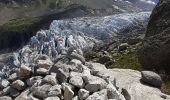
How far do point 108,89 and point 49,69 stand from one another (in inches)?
137

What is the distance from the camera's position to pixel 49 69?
19094 mm

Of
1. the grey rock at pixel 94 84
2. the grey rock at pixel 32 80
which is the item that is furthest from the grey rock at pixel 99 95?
the grey rock at pixel 32 80

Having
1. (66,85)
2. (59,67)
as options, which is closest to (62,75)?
(59,67)

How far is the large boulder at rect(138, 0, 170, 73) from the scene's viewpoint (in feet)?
91.6

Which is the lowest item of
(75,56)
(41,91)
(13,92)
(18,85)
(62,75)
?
(13,92)

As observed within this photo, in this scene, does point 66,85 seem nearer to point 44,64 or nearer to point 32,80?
point 32,80

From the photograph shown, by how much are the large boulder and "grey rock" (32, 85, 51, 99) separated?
1274cm

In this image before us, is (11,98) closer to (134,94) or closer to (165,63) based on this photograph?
(134,94)

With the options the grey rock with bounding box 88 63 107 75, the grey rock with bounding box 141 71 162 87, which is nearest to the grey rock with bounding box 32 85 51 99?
the grey rock with bounding box 88 63 107 75

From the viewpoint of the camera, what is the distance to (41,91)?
16.7 m

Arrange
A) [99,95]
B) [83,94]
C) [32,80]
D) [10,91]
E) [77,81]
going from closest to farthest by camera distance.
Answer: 1. [99,95]
2. [83,94]
3. [77,81]
4. [10,91]
5. [32,80]

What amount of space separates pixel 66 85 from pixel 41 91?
1.00 meters

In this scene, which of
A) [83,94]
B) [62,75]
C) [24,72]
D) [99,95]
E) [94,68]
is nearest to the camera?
[99,95]

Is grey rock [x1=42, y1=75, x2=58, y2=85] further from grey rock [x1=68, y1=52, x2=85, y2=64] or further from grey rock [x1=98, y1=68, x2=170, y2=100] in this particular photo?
grey rock [x1=68, y1=52, x2=85, y2=64]
